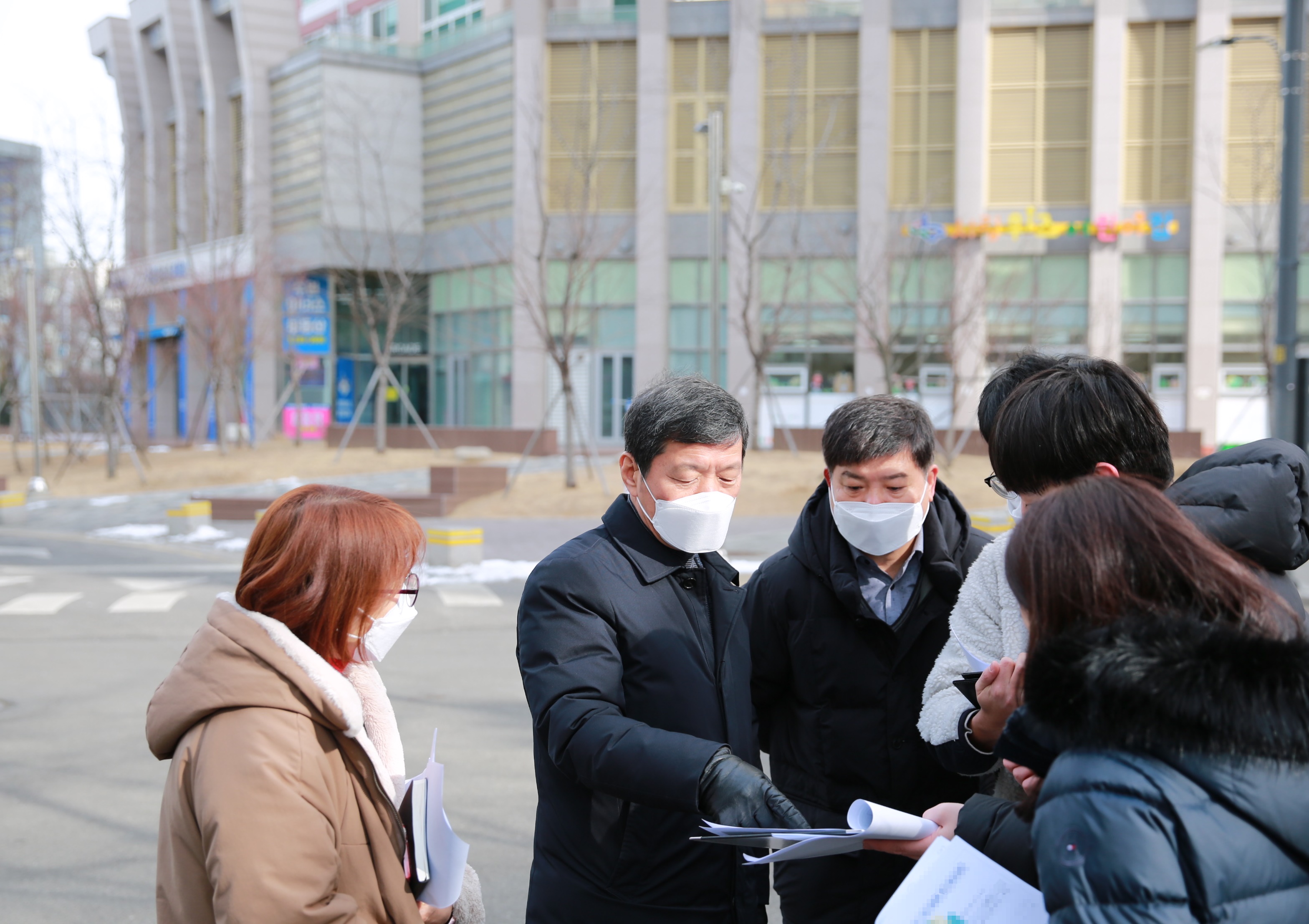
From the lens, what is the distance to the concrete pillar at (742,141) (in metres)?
32.1

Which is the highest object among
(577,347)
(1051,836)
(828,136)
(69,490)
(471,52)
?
(471,52)

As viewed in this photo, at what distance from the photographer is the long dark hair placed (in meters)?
1.51

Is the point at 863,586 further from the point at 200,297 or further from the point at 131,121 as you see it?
the point at 131,121

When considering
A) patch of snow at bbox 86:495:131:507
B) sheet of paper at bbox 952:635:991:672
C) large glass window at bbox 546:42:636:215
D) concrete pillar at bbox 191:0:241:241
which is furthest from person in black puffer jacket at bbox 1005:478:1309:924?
concrete pillar at bbox 191:0:241:241

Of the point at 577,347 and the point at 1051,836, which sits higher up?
the point at 577,347

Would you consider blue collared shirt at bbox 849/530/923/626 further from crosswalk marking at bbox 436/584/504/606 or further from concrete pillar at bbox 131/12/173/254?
concrete pillar at bbox 131/12/173/254

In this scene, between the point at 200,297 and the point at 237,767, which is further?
the point at 200,297

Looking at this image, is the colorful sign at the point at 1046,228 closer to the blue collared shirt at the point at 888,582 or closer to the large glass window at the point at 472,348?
the large glass window at the point at 472,348

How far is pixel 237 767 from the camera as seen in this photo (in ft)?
6.24

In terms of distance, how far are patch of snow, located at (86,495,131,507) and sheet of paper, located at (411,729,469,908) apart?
23740 mm

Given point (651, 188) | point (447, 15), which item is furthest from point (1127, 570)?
point (447, 15)

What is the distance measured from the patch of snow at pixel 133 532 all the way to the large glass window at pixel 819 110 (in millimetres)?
19844

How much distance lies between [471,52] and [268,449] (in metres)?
14.2

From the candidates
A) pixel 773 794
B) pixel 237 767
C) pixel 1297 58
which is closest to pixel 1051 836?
pixel 773 794
